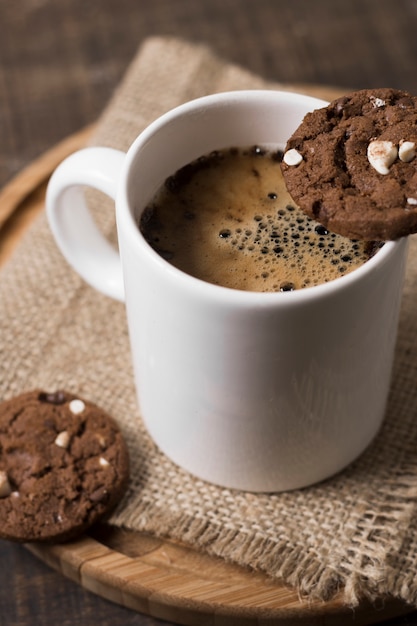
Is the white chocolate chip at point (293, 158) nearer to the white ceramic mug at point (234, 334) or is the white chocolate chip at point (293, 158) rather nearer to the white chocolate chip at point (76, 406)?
the white ceramic mug at point (234, 334)

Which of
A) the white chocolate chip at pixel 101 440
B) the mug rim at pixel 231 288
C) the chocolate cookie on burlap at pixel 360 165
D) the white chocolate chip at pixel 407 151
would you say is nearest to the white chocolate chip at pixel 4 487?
the white chocolate chip at pixel 101 440

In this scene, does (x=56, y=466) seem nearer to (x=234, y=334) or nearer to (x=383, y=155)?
(x=234, y=334)

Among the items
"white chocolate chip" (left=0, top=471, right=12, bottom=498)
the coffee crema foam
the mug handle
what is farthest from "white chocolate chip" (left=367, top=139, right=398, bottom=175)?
"white chocolate chip" (left=0, top=471, right=12, bottom=498)

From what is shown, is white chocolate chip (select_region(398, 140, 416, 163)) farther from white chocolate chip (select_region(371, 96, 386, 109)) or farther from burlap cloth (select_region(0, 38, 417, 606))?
burlap cloth (select_region(0, 38, 417, 606))

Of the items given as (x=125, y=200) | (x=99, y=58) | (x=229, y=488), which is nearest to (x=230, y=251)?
(x=125, y=200)

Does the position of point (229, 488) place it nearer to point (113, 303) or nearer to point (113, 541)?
point (113, 541)
